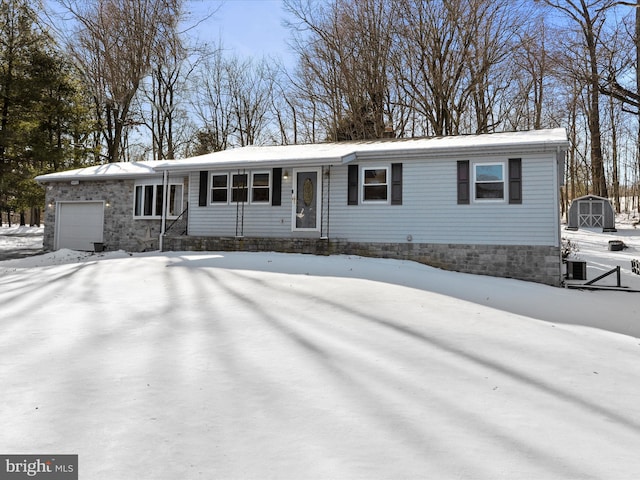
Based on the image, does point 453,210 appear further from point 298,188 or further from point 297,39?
point 297,39

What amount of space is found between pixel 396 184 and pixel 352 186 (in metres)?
1.22

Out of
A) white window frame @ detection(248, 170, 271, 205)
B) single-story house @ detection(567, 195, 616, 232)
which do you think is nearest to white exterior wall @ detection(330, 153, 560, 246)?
white window frame @ detection(248, 170, 271, 205)

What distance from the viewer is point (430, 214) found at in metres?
10.4

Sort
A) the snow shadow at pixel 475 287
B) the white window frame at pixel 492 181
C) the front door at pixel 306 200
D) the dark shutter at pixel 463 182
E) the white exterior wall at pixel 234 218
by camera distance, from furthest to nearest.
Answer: the white exterior wall at pixel 234 218, the front door at pixel 306 200, the dark shutter at pixel 463 182, the white window frame at pixel 492 181, the snow shadow at pixel 475 287

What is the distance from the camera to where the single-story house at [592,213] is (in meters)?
22.7

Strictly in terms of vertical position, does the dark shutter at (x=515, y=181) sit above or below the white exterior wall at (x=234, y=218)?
above

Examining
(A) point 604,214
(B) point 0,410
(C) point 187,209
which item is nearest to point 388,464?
(B) point 0,410

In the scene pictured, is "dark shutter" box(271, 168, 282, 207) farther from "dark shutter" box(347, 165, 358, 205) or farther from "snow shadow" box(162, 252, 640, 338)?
"dark shutter" box(347, 165, 358, 205)

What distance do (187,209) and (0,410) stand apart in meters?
11.2

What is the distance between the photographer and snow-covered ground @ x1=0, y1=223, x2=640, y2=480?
2.12 meters

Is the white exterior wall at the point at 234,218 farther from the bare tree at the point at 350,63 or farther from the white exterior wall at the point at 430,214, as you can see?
the bare tree at the point at 350,63

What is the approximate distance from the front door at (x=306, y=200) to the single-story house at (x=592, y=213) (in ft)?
62.6

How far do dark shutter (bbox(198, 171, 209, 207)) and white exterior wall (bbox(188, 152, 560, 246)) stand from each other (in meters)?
0.55

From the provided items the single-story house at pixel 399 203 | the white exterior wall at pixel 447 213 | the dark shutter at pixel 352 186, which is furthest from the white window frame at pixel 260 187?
the dark shutter at pixel 352 186
